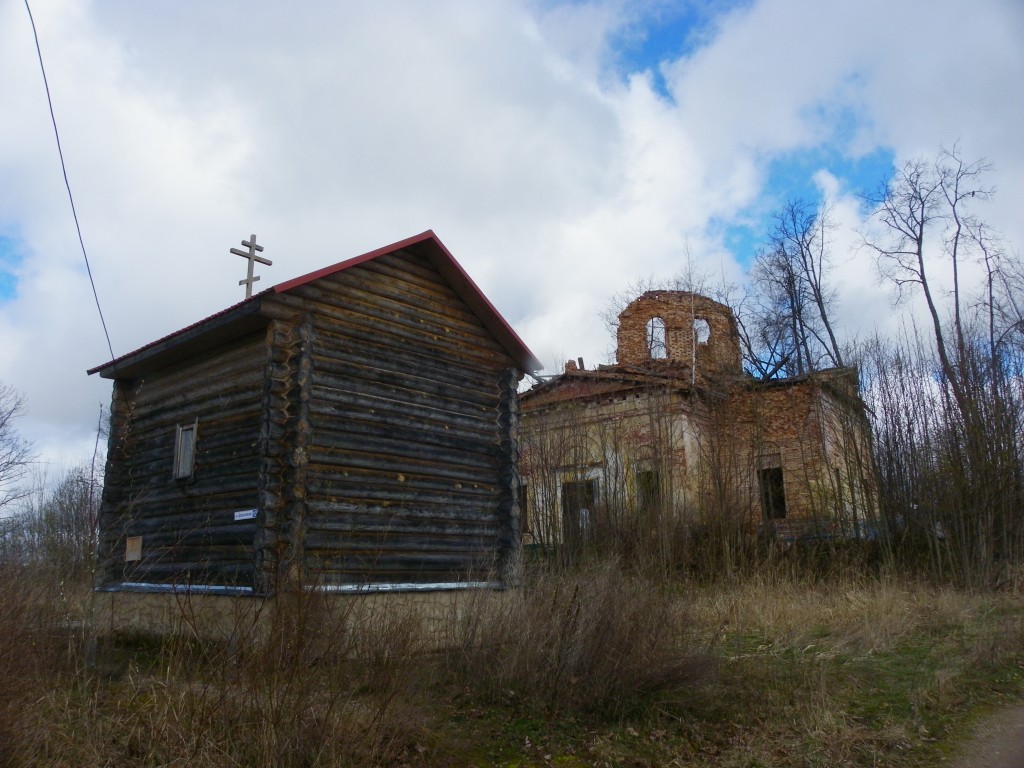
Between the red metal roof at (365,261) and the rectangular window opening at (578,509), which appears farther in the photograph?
the rectangular window opening at (578,509)

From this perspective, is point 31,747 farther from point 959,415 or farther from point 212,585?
point 959,415

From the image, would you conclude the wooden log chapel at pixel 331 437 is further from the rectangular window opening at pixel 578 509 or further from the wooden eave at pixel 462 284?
the rectangular window opening at pixel 578 509

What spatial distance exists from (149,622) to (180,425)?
2864 millimetres

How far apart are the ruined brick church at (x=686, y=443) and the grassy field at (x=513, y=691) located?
759 cm

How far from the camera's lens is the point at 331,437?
35.5 ft

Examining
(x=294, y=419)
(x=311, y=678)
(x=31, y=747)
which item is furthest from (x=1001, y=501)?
(x=31, y=747)

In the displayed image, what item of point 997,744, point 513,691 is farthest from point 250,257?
point 997,744

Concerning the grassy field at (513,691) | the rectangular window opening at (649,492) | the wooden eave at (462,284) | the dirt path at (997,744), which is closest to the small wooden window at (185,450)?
the grassy field at (513,691)

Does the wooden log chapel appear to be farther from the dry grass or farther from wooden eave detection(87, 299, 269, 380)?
the dry grass

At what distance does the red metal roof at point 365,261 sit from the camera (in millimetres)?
10680

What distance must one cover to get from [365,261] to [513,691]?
663cm

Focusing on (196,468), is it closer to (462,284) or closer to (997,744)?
(462,284)

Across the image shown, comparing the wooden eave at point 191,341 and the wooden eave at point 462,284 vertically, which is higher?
the wooden eave at point 462,284

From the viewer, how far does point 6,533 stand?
27.3ft
